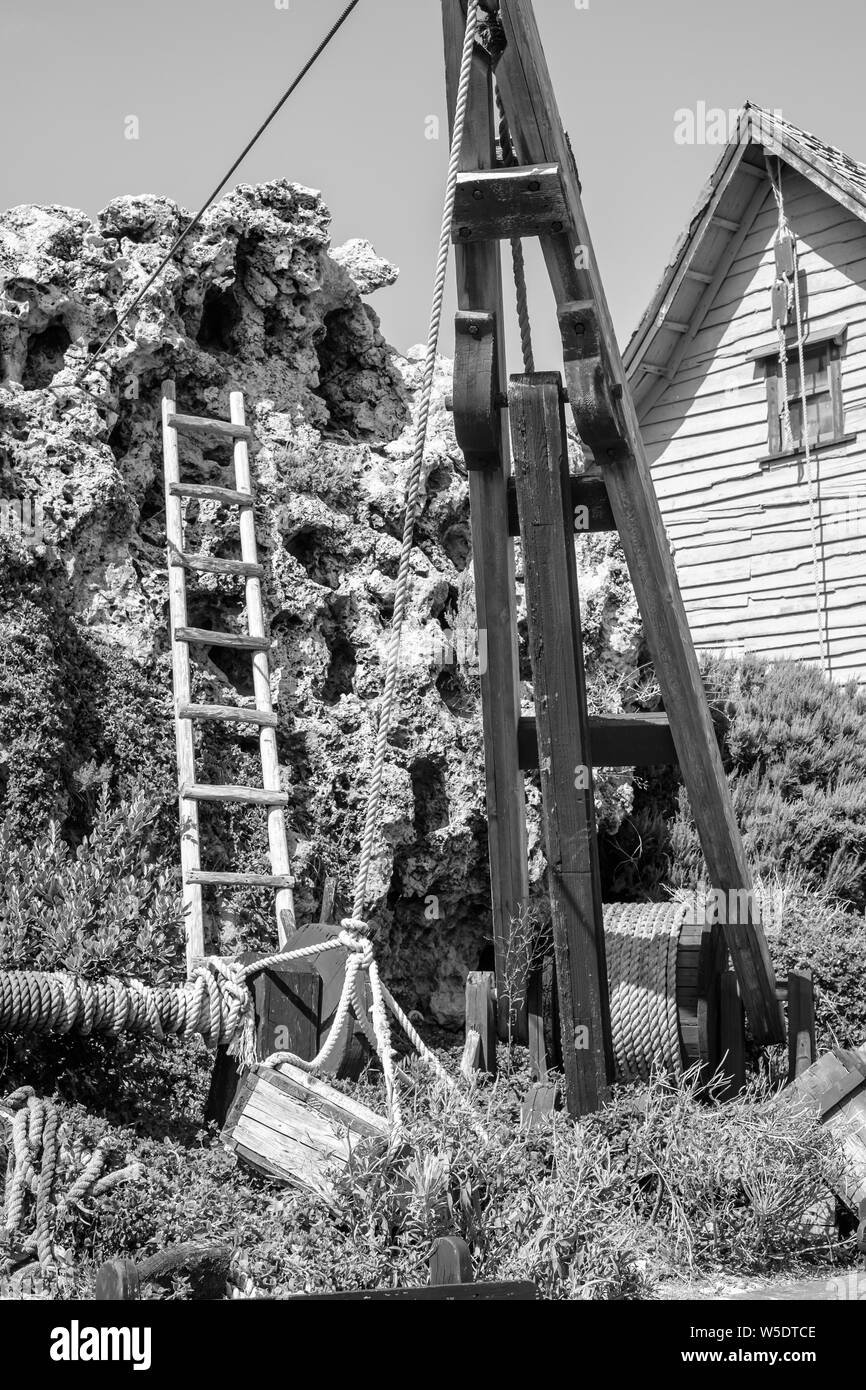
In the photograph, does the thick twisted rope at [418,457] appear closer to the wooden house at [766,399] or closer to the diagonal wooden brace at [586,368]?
the diagonal wooden brace at [586,368]

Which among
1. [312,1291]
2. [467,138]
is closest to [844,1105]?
[312,1291]

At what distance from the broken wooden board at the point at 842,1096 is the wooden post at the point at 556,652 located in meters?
1.03

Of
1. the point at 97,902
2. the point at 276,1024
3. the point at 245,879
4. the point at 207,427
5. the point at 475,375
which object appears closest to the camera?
the point at 475,375

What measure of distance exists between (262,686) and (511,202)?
402 cm

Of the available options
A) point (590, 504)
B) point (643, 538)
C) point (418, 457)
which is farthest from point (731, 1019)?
point (418, 457)

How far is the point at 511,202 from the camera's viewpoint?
12.9ft

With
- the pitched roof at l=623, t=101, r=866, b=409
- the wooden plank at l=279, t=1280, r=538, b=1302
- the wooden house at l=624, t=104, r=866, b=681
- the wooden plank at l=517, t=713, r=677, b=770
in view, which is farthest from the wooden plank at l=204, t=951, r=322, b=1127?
the pitched roof at l=623, t=101, r=866, b=409

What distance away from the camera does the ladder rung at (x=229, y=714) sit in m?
7.02

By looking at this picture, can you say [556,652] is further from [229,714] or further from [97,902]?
[229,714]

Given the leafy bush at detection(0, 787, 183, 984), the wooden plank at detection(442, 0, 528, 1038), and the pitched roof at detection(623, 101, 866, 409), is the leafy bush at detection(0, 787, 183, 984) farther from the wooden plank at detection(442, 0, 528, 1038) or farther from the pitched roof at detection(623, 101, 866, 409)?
the pitched roof at detection(623, 101, 866, 409)

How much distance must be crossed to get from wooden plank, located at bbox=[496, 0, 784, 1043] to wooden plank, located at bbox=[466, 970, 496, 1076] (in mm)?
998

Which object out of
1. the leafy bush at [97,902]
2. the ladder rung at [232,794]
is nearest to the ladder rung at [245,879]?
the leafy bush at [97,902]

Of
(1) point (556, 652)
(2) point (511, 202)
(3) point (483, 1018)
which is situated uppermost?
(2) point (511, 202)
